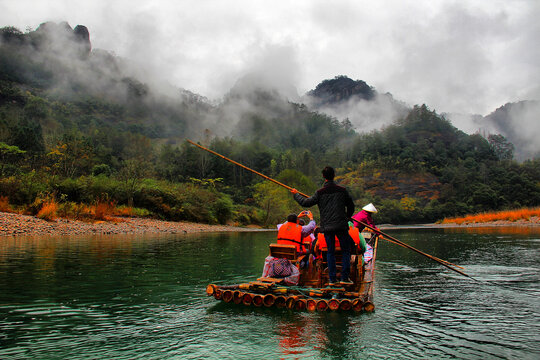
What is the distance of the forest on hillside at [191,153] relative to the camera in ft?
131

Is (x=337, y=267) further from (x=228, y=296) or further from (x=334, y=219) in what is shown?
(x=228, y=296)

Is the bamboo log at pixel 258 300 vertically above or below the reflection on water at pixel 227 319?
above

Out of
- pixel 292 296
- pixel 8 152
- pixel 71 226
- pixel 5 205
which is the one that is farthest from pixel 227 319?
pixel 8 152

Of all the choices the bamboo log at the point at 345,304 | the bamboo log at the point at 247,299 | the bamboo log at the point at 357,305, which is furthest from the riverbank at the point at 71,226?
the bamboo log at the point at 357,305

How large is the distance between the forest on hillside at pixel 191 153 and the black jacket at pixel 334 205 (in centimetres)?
2317

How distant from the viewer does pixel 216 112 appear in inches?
7229

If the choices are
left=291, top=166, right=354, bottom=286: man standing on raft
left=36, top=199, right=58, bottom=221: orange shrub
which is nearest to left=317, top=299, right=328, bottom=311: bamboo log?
left=291, top=166, right=354, bottom=286: man standing on raft

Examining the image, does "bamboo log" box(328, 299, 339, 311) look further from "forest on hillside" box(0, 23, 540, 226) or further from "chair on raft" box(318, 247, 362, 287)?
"forest on hillside" box(0, 23, 540, 226)

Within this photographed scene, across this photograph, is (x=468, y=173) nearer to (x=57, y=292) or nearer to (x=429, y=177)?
(x=429, y=177)

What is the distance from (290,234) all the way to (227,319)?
111 inches

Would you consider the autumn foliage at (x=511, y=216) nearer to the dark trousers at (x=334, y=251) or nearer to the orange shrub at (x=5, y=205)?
the dark trousers at (x=334, y=251)

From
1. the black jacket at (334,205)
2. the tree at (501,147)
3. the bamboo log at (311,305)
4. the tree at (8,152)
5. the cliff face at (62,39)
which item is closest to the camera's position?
the bamboo log at (311,305)

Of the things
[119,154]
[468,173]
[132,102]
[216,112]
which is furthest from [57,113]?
[468,173]

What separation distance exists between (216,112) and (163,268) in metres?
176
